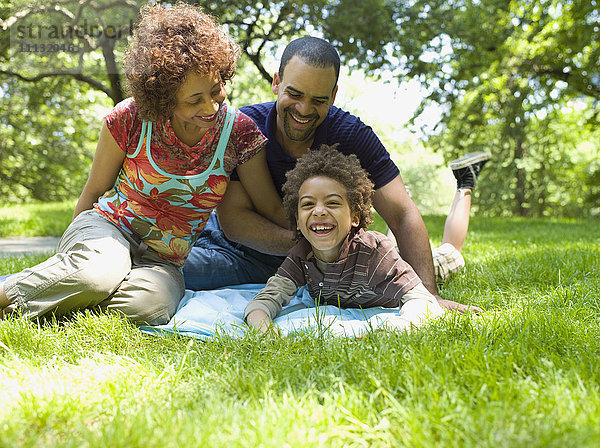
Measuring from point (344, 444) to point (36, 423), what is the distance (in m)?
0.89

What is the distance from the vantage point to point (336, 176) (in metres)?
2.79

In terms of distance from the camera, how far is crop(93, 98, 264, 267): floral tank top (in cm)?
283

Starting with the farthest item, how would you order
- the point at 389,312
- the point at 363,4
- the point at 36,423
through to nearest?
the point at 363,4 < the point at 389,312 < the point at 36,423

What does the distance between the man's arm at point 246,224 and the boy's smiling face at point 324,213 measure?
43 cm

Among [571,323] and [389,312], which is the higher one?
[571,323]

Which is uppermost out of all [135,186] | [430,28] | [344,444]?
[430,28]

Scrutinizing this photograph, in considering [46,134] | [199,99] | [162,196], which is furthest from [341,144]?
[46,134]

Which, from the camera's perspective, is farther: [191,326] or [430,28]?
[430,28]

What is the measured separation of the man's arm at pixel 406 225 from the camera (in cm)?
315

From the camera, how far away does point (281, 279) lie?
2.83 metres

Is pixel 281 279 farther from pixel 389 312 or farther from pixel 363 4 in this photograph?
pixel 363 4

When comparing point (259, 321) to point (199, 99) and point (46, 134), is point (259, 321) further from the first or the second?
point (46, 134)

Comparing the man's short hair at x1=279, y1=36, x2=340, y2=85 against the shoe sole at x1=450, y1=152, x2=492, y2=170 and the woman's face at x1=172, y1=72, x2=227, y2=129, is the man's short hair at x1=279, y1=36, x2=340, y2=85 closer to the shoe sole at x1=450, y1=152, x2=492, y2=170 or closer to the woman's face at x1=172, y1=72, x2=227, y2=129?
the woman's face at x1=172, y1=72, x2=227, y2=129

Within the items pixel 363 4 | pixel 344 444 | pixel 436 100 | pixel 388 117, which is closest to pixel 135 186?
pixel 344 444
